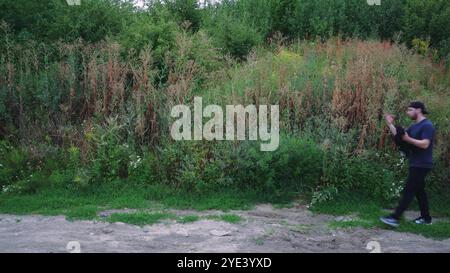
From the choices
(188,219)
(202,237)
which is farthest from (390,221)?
(188,219)

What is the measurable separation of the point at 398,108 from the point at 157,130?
16.9 feet

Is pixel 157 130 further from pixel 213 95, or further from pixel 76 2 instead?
pixel 76 2

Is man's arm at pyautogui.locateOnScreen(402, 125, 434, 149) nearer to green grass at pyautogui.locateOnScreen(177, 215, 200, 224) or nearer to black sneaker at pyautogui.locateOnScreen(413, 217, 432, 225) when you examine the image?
black sneaker at pyautogui.locateOnScreen(413, 217, 432, 225)

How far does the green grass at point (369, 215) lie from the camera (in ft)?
26.9

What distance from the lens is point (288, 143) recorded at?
388 inches

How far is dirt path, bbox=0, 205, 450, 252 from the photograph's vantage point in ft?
23.6

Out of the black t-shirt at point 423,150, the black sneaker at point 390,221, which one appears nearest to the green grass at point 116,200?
the black sneaker at point 390,221

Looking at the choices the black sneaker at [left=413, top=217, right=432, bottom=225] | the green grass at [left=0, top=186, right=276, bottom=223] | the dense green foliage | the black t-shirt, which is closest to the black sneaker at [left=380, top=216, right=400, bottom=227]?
the black sneaker at [left=413, top=217, right=432, bottom=225]

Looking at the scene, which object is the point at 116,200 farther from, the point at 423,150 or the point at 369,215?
the point at 423,150

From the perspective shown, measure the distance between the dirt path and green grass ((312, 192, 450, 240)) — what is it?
0.56ft

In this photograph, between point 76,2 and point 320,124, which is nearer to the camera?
point 320,124

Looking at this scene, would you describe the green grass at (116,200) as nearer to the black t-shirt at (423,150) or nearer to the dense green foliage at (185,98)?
the dense green foliage at (185,98)
